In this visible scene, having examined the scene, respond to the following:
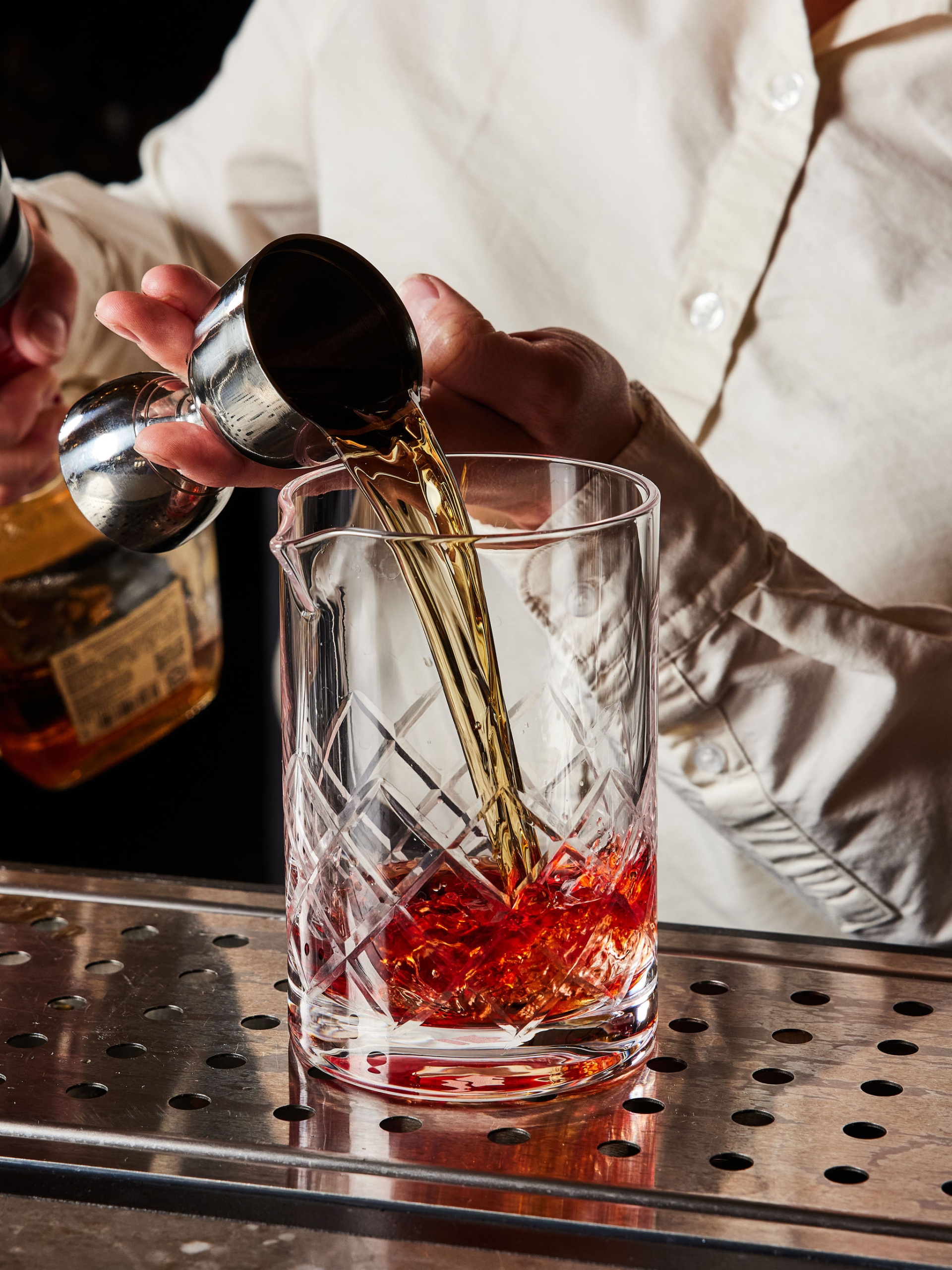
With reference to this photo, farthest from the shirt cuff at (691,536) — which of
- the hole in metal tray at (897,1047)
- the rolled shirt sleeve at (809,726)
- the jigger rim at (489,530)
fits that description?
the hole in metal tray at (897,1047)

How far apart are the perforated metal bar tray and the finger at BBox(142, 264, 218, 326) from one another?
0.90 ft

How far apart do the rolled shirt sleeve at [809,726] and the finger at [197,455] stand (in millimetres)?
240

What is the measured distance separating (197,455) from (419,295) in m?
0.11

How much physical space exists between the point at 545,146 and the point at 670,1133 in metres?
0.78

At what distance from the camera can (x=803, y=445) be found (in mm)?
930

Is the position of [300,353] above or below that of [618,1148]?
above

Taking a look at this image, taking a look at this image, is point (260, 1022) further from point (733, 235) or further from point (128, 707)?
point (733, 235)

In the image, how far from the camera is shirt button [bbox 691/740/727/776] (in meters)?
0.75

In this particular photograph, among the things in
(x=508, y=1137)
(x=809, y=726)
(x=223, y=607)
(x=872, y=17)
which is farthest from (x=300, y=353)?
(x=223, y=607)

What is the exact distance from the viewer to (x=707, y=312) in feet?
3.13

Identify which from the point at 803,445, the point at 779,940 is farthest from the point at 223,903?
the point at 803,445

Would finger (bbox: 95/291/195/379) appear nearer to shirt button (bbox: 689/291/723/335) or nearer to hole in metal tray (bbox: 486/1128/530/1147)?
hole in metal tray (bbox: 486/1128/530/1147)

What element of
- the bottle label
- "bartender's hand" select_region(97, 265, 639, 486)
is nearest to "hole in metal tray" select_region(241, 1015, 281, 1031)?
"bartender's hand" select_region(97, 265, 639, 486)

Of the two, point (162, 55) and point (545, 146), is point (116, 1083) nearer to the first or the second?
point (545, 146)
